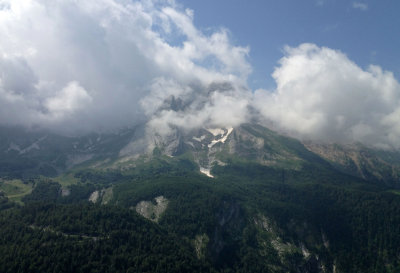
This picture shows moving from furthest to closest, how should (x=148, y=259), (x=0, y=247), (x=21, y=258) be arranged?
(x=148, y=259) → (x=0, y=247) → (x=21, y=258)

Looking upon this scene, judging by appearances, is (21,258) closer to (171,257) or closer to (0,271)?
(0,271)

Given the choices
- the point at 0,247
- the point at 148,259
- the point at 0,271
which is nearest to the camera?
the point at 0,271

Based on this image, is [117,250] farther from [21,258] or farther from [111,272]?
[21,258]

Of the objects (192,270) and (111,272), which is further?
(192,270)

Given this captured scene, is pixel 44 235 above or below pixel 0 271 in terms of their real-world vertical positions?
above

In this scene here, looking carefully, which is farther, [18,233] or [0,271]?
[18,233]

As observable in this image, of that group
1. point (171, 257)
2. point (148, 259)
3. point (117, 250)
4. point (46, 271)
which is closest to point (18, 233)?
point (46, 271)

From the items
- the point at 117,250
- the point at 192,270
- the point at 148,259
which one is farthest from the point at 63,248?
the point at 192,270

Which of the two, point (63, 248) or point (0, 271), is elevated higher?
point (63, 248)
